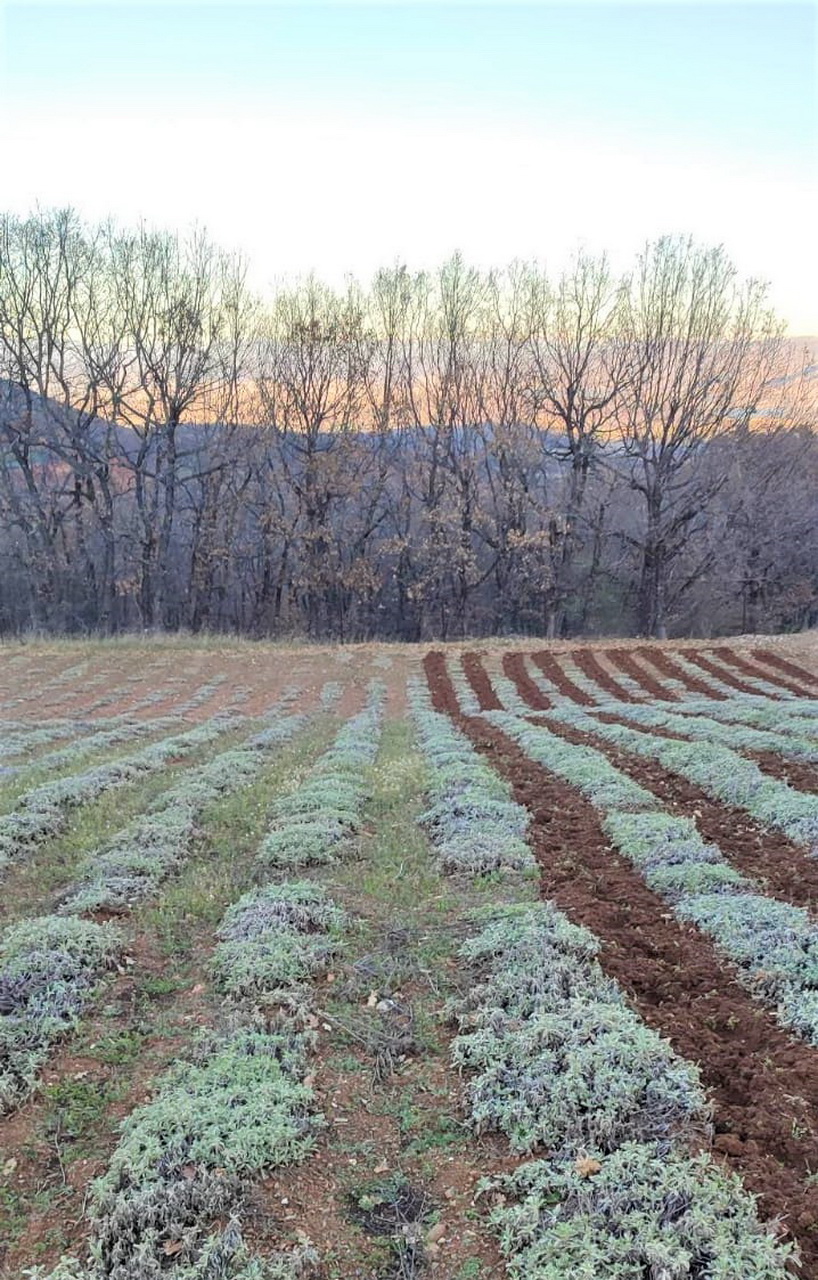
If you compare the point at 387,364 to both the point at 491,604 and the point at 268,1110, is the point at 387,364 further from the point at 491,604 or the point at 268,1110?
the point at 268,1110

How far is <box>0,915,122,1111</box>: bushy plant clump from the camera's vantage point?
4.23 m

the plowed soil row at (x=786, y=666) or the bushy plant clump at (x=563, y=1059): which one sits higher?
the plowed soil row at (x=786, y=666)

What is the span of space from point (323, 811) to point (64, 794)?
3.59 meters

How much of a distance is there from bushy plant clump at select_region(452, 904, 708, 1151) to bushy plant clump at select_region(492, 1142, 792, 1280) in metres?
0.18

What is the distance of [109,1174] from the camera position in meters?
3.34

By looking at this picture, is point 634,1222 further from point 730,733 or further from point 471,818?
point 730,733

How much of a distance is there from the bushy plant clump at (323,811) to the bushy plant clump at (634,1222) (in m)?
4.36

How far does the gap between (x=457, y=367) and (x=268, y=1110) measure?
37502mm

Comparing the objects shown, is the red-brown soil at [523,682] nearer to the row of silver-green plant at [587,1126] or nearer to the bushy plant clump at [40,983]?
the row of silver-green plant at [587,1126]

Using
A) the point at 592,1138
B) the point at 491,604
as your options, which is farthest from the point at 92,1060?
the point at 491,604

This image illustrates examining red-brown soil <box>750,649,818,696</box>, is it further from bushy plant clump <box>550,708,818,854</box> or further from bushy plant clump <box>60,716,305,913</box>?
bushy plant clump <box>60,716,305,913</box>

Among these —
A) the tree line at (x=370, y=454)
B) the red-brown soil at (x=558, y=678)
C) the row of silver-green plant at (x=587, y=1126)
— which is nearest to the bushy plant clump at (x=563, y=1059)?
the row of silver-green plant at (x=587, y=1126)

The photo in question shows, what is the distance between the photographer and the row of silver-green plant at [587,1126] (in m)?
2.82

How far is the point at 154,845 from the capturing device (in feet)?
25.5
